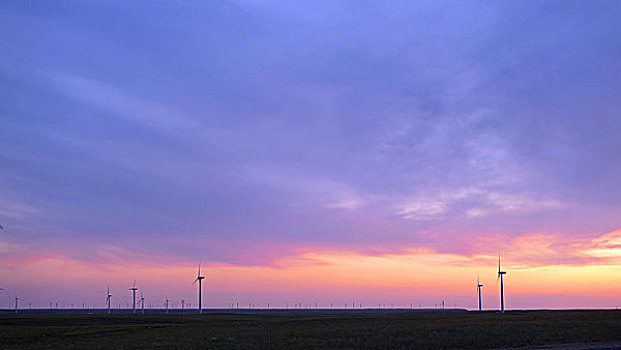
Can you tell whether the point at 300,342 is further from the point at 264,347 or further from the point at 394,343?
the point at 394,343

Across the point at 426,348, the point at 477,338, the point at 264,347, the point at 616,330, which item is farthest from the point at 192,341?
the point at 616,330

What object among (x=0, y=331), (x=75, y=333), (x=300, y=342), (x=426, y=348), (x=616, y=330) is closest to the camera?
(x=426, y=348)

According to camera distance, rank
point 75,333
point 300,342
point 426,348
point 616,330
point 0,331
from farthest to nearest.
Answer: point 0,331 → point 75,333 → point 616,330 → point 300,342 → point 426,348

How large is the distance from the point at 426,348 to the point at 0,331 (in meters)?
70.3

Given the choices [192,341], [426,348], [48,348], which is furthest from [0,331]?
[426,348]

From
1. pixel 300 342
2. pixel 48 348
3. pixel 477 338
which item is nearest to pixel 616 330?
pixel 477 338

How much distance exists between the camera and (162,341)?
245 ft

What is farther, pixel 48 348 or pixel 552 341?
pixel 552 341

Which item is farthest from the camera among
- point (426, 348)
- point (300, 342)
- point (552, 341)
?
point (552, 341)

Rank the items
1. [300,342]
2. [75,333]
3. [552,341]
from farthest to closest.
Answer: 1. [75,333]
2. [552,341]
3. [300,342]

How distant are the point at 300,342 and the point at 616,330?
4380 cm

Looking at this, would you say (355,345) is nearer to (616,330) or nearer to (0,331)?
(616,330)

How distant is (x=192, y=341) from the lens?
73375 millimetres

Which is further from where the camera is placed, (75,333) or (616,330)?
(75,333)
